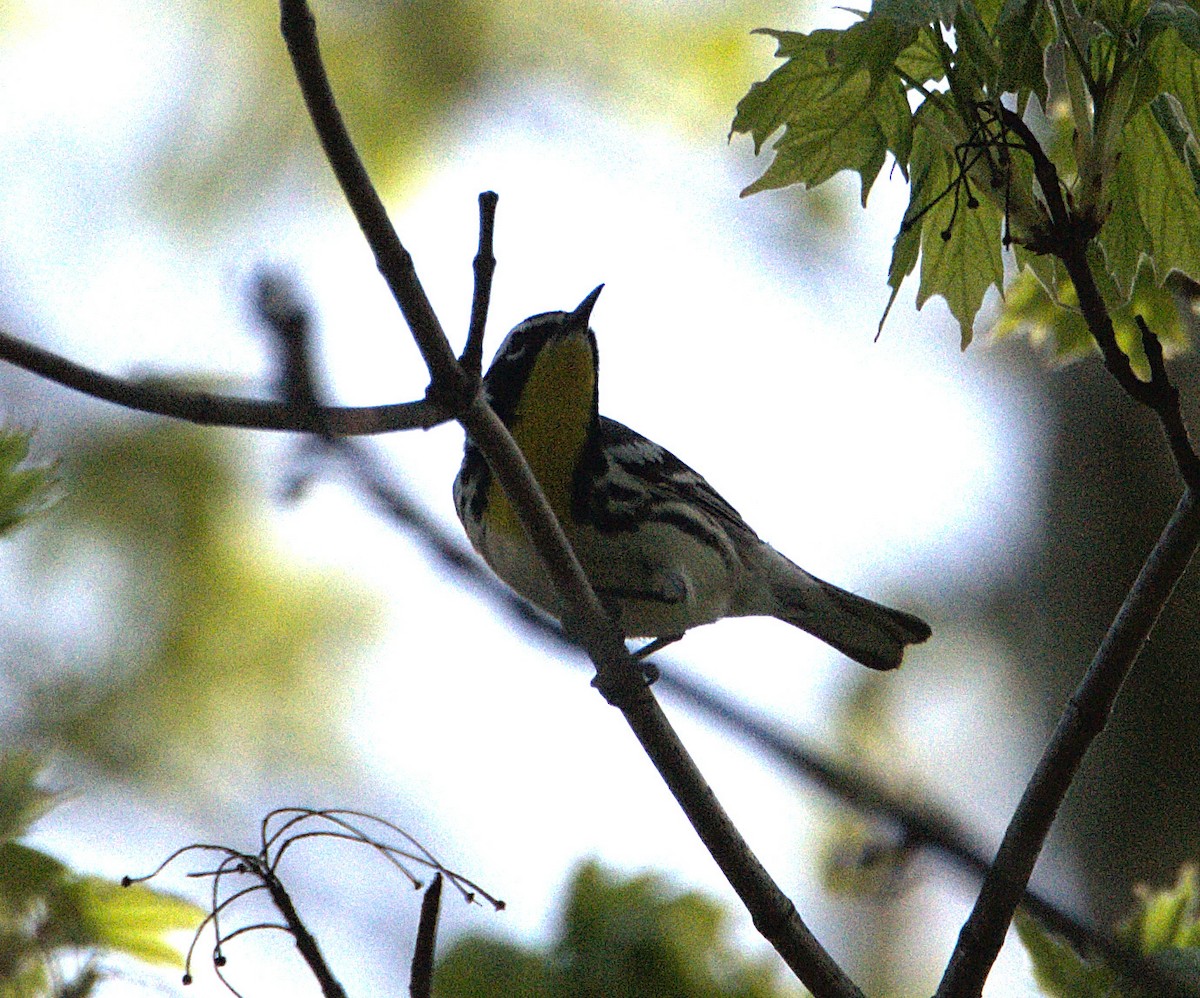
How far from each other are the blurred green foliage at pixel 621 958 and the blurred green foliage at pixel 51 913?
0.48 m

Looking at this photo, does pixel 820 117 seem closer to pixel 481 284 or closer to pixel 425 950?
pixel 481 284

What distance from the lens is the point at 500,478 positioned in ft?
6.75

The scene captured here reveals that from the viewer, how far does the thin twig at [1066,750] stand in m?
1.97

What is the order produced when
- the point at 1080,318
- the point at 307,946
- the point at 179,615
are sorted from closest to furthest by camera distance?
the point at 307,946 → the point at 1080,318 → the point at 179,615

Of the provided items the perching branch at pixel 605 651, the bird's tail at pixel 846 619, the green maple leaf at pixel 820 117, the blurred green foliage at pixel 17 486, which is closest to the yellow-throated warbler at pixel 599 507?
the bird's tail at pixel 846 619

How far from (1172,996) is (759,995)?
2.70 ft

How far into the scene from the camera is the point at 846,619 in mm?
4426

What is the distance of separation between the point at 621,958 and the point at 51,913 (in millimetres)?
842

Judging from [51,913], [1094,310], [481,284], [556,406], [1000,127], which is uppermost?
[556,406]

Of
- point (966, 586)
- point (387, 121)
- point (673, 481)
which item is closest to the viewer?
point (673, 481)

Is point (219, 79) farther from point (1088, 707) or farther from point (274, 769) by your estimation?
point (1088, 707)

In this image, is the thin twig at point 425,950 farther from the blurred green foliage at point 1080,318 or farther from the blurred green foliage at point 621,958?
the blurred green foliage at point 1080,318

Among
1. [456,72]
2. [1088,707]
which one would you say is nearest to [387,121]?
[456,72]

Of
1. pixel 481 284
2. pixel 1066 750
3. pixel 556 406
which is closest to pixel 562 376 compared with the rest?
pixel 556 406
